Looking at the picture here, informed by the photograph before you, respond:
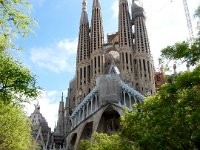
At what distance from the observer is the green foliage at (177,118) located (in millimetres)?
15685

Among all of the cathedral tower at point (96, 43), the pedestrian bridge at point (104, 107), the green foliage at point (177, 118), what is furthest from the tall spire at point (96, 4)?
the green foliage at point (177, 118)

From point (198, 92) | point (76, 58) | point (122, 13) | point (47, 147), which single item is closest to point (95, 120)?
point (47, 147)

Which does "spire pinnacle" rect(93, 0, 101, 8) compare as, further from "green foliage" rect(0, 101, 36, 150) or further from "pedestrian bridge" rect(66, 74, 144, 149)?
"green foliage" rect(0, 101, 36, 150)

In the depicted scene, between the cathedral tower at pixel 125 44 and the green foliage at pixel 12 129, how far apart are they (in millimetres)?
41567

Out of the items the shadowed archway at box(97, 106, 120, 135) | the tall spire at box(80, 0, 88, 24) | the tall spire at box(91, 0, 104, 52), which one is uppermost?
the tall spire at box(80, 0, 88, 24)

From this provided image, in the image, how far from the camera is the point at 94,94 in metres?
54.9

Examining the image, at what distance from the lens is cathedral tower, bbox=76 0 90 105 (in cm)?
6294

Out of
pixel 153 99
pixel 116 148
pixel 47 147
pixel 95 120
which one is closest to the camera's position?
pixel 153 99

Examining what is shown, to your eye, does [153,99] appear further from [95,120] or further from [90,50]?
[90,50]

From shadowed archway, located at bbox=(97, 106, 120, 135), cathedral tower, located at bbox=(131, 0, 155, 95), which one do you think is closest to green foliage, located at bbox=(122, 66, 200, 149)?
shadowed archway, located at bbox=(97, 106, 120, 135)

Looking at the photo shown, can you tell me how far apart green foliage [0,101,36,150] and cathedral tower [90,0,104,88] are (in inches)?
1633

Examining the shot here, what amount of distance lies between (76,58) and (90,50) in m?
3.29

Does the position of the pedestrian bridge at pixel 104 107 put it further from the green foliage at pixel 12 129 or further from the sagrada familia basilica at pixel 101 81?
the green foliage at pixel 12 129

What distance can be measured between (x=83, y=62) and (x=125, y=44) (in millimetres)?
8525
